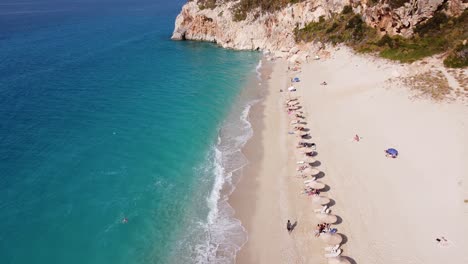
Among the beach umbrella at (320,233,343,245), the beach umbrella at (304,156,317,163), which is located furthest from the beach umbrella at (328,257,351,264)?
the beach umbrella at (304,156,317,163)

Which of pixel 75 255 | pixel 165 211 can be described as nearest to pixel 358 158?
pixel 165 211

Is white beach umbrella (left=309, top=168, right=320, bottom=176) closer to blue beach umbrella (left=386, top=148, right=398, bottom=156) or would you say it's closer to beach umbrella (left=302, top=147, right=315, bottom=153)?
beach umbrella (left=302, top=147, right=315, bottom=153)

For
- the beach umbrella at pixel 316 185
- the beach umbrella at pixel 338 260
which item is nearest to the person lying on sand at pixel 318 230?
the beach umbrella at pixel 338 260

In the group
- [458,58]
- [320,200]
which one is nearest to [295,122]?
[320,200]

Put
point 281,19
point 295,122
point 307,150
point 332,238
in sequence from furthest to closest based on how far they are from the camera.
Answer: point 281,19 < point 295,122 < point 307,150 < point 332,238

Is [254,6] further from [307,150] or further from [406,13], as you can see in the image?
[307,150]
